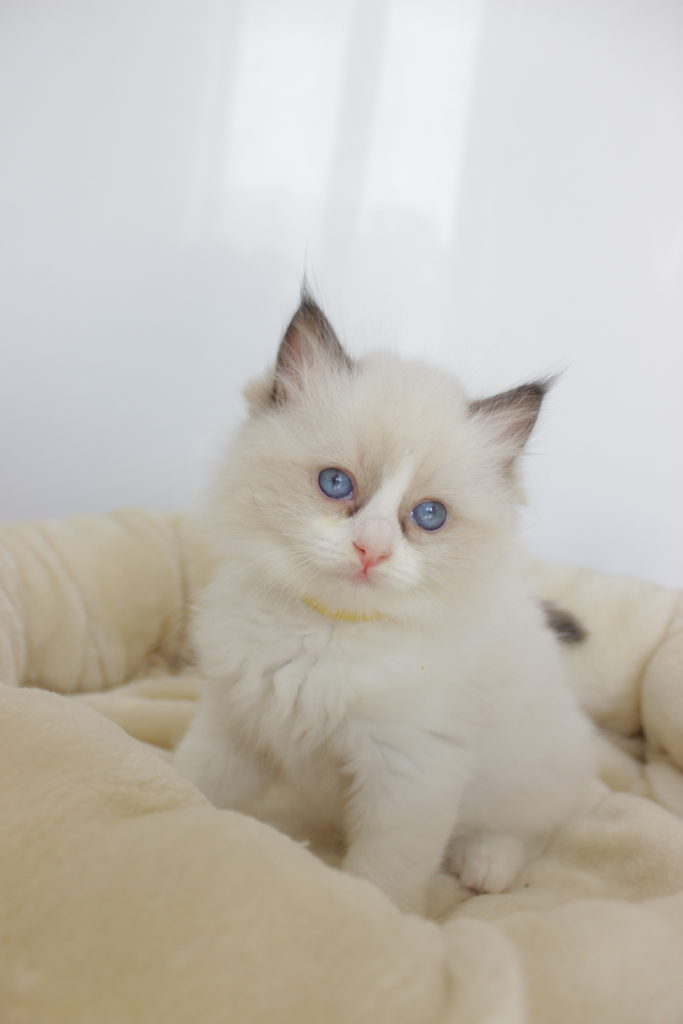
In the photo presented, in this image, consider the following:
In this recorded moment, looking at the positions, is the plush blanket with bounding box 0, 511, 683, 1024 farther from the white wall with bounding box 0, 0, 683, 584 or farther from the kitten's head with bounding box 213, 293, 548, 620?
the white wall with bounding box 0, 0, 683, 584

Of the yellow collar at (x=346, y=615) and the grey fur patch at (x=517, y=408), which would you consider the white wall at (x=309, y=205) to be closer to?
the grey fur patch at (x=517, y=408)

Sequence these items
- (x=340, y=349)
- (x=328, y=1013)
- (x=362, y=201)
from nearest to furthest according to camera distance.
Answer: (x=328, y=1013)
(x=340, y=349)
(x=362, y=201)

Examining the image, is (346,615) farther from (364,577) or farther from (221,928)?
(221,928)

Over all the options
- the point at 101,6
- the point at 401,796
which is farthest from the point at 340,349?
the point at 101,6

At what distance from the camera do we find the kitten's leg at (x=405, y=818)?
1138mm

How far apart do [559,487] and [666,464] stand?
0.39 meters

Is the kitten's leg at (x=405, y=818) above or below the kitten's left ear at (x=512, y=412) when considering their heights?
below

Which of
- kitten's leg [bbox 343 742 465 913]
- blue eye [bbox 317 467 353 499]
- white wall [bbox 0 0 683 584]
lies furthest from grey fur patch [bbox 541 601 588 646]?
blue eye [bbox 317 467 353 499]

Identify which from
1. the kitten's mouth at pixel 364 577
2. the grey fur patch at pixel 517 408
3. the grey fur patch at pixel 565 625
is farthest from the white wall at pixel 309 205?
the kitten's mouth at pixel 364 577

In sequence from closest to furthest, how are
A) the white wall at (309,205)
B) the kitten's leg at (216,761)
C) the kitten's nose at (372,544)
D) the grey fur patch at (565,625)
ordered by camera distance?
the kitten's nose at (372,544)
the kitten's leg at (216,761)
the grey fur patch at (565,625)
the white wall at (309,205)

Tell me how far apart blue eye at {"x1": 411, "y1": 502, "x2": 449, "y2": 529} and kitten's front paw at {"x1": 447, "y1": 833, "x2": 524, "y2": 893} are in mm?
632

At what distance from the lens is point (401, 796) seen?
45.2 inches

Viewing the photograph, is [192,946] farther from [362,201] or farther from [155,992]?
[362,201]

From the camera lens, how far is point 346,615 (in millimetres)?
1169
